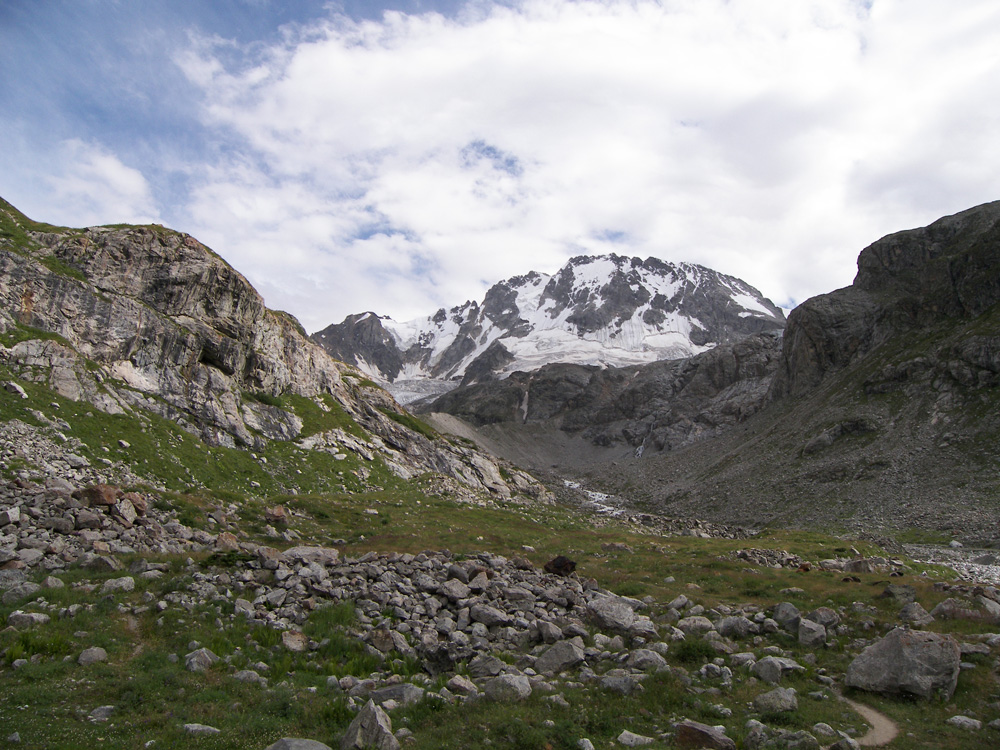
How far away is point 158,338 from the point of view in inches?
2154

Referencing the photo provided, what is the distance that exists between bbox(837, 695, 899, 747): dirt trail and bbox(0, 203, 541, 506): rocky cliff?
157 ft

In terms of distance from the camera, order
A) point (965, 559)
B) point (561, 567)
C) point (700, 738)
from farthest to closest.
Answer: point (965, 559)
point (561, 567)
point (700, 738)

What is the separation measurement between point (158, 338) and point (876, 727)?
60.1 meters

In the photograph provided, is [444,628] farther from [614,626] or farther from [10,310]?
[10,310]

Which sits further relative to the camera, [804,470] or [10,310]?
[804,470]

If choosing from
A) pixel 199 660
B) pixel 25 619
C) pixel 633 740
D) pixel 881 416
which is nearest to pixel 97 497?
pixel 25 619

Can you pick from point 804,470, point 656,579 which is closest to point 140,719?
point 656,579

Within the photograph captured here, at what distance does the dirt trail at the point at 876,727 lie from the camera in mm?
11578

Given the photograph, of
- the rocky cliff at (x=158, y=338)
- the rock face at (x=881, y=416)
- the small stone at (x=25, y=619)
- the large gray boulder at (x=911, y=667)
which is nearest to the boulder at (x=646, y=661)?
the large gray boulder at (x=911, y=667)

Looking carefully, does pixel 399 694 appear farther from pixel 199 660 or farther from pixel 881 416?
pixel 881 416

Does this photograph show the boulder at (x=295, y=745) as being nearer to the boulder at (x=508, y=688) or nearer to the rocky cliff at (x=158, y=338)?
the boulder at (x=508, y=688)

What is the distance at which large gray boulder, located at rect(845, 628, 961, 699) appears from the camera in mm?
13555

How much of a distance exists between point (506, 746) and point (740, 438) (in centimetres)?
15659

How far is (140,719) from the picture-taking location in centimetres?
1084
